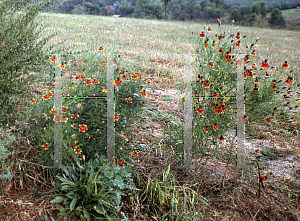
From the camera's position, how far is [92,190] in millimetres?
1751

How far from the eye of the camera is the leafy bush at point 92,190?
1709 millimetres

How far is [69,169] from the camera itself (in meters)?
1.84

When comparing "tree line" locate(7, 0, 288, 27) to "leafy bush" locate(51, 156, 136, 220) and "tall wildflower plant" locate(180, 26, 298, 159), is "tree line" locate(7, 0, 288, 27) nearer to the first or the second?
"tall wildflower plant" locate(180, 26, 298, 159)

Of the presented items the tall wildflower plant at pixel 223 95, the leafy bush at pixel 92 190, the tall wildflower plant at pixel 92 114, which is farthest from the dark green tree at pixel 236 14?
the leafy bush at pixel 92 190

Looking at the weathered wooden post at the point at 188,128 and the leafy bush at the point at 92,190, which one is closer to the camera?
the leafy bush at the point at 92,190

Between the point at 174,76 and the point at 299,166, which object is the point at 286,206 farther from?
the point at 174,76

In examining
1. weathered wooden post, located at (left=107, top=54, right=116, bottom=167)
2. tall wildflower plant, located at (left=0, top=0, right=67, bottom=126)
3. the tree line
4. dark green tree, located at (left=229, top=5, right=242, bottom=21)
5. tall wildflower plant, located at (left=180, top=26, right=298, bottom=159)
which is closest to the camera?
weathered wooden post, located at (left=107, top=54, right=116, bottom=167)

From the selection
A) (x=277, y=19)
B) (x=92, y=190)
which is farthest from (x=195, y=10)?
(x=92, y=190)

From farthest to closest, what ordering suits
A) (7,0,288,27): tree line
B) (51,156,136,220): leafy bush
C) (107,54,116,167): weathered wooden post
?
(7,0,288,27): tree line → (107,54,116,167): weathered wooden post → (51,156,136,220): leafy bush

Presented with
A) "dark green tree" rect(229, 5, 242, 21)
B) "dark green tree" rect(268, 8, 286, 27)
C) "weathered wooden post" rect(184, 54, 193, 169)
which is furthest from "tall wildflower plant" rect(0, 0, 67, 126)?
"dark green tree" rect(229, 5, 242, 21)

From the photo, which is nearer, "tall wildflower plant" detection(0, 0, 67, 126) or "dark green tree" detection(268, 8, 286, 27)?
"tall wildflower plant" detection(0, 0, 67, 126)

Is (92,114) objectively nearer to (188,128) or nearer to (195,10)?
(188,128)

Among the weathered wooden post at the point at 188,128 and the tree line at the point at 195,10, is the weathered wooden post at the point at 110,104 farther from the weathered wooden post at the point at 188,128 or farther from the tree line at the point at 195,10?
the tree line at the point at 195,10

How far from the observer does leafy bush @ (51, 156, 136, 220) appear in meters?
1.71
